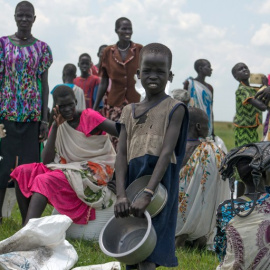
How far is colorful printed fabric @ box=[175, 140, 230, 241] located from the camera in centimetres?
543

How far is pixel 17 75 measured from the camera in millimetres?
6168

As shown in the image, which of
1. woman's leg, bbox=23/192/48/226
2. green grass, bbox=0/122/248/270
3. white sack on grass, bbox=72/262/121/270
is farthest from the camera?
woman's leg, bbox=23/192/48/226

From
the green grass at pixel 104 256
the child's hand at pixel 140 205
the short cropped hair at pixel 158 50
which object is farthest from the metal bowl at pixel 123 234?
the green grass at pixel 104 256

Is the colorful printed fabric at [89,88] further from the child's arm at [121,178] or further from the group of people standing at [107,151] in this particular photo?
the child's arm at [121,178]

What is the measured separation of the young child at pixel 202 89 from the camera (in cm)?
968

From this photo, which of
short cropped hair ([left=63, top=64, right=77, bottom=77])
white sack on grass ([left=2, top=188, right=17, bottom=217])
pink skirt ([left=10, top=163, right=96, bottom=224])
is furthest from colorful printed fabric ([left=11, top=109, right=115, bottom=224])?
short cropped hair ([left=63, top=64, right=77, bottom=77])

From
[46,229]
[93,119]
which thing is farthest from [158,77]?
[93,119]

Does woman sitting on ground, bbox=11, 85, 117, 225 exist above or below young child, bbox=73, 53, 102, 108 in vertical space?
below

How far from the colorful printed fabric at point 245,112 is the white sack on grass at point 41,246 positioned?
4.49 meters

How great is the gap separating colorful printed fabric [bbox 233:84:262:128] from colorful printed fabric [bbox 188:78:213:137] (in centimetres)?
104

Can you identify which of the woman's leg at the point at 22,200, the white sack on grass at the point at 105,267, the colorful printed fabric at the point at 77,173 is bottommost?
the white sack on grass at the point at 105,267

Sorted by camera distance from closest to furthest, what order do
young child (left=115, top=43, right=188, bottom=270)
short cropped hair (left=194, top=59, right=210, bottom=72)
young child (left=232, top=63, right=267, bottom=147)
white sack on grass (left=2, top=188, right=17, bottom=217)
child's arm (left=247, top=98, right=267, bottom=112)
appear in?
young child (left=115, top=43, right=188, bottom=270), white sack on grass (left=2, top=188, right=17, bottom=217), child's arm (left=247, top=98, right=267, bottom=112), young child (left=232, top=63, right=267, bottom=147), short cropped hair (left=194, top=59, right=210, bottom=72)

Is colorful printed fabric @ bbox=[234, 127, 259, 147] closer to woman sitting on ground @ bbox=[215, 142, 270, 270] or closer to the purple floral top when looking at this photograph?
the purple floral top

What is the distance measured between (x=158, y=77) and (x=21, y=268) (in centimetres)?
156
